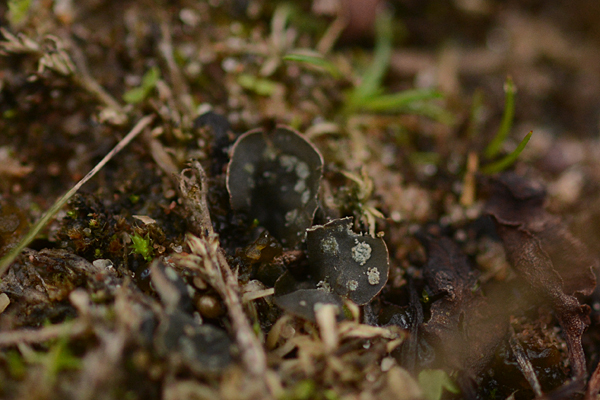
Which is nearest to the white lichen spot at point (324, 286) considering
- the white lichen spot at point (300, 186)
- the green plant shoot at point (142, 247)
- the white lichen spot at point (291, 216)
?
the white lichen spot at point (291, 216)

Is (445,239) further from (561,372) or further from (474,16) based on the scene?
(474,16)

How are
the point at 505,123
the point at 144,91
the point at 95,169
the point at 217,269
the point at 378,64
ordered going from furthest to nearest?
the point at 378,64, the point at 505,123, the point at 144,91, the point at 95,169, the point at 217,269

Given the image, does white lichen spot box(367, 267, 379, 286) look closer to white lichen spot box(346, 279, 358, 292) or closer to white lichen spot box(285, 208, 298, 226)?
white lichen spot box(346, 279, 358, 292)

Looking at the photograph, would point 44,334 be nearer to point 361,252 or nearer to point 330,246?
point 330,246

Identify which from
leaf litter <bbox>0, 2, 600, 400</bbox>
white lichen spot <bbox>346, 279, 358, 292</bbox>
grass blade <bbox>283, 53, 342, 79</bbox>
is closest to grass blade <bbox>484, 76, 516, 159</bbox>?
leaf litter <bbox>0, 2, 600, 400</bbox>

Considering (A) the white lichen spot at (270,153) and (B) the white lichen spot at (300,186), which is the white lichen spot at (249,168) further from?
(B) the white lichen spot at (300,186)

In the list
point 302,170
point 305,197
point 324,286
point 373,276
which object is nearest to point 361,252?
point 373,276
